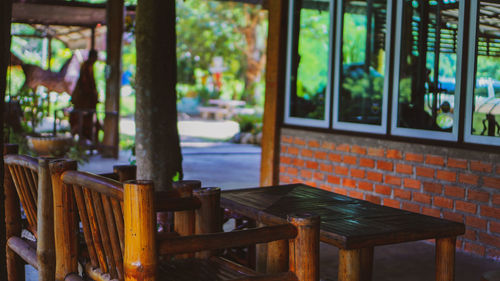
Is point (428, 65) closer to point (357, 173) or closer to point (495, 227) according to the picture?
point (357, 173)

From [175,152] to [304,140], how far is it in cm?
232

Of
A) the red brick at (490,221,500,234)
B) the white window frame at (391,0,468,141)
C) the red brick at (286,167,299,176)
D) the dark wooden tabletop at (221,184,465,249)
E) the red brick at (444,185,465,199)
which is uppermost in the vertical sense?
the white window frame at (391,0,468,141)

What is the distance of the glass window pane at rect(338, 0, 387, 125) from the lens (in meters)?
6.10

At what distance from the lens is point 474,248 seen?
15.9ft

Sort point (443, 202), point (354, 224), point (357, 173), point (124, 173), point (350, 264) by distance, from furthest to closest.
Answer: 1. point (357, 173)
2. point (443, 202)
3. point (124, 173)
4. point (354, 224)
5. point (350, 264)

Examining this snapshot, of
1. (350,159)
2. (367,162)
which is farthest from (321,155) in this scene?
(367,162)

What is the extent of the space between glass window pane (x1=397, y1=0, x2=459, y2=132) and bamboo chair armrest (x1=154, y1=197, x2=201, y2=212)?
2.93 meters

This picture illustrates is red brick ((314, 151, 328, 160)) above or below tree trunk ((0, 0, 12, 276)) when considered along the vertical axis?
below

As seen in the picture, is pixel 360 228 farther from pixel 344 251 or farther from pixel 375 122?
pixel 375 122

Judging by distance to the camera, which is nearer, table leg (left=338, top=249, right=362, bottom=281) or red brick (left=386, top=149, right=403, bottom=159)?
table leg (left=338, top=249, right=362, bottom=281)

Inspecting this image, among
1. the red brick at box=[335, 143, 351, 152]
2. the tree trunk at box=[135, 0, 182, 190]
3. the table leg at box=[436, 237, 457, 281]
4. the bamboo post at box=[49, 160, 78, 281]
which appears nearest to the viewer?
the bamboo post at box=[49, 160, 78, 281]

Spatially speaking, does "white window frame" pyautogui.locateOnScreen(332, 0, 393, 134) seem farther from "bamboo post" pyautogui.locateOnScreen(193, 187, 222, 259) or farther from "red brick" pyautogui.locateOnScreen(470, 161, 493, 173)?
"bamboo post" pyautogui.locateOnScreen(193, 187, 222, 259)

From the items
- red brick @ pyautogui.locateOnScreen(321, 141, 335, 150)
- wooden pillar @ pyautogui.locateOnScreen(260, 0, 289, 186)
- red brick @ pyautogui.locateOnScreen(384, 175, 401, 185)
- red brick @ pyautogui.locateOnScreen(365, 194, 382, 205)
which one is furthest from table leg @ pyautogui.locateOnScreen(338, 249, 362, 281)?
wooden pillar @ pyautogui.locateOnScreen(260, 0, 289, 186)

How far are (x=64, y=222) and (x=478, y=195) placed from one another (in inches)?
127
